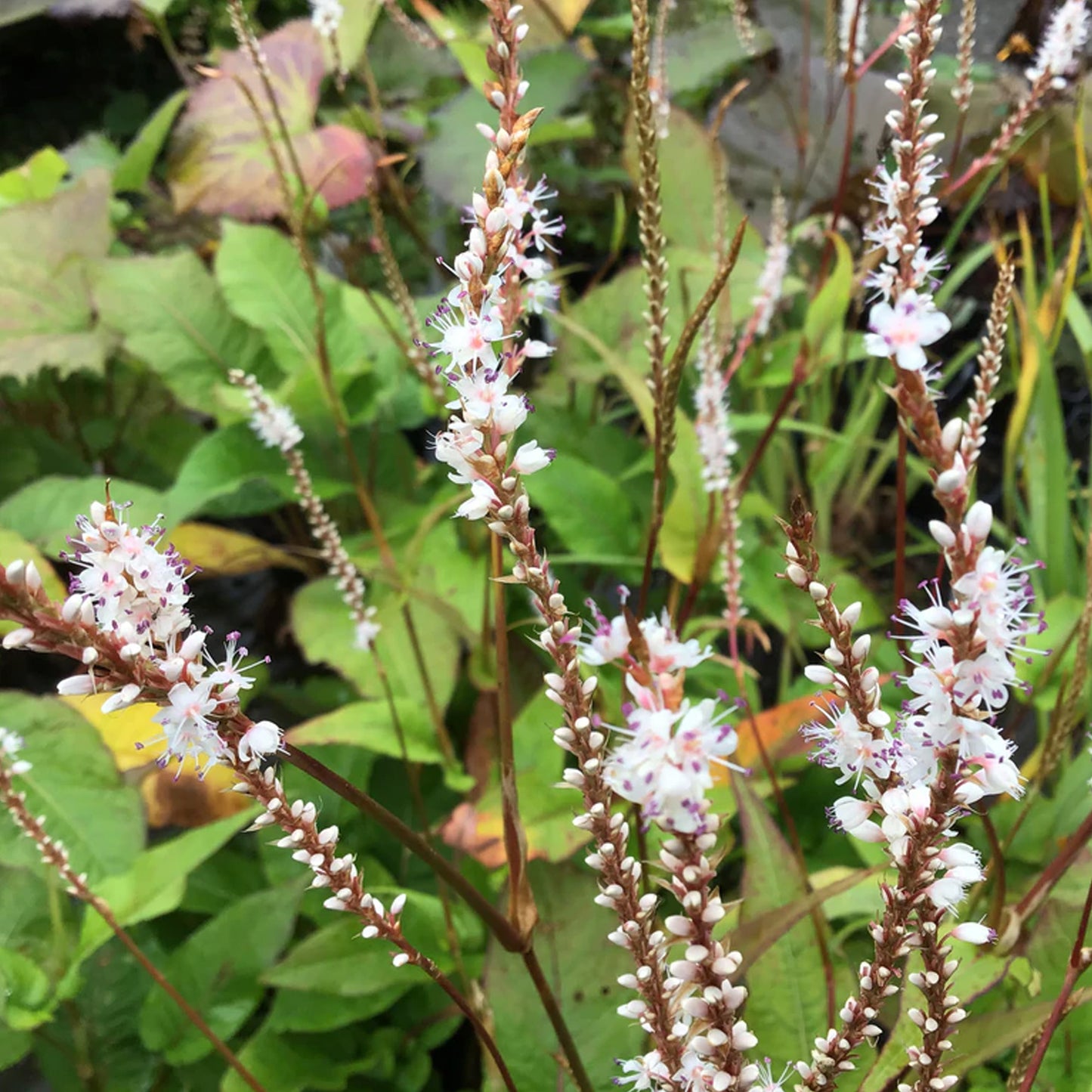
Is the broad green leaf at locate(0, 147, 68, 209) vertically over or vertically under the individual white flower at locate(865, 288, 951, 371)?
over

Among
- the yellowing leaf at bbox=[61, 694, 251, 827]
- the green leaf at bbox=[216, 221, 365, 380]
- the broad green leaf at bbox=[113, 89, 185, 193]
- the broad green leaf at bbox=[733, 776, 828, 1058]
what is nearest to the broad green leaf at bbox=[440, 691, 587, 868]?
the broad green leaf at bbox=[733, 776, 828, 1058]

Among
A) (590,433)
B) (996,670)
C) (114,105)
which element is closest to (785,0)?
(590,433)

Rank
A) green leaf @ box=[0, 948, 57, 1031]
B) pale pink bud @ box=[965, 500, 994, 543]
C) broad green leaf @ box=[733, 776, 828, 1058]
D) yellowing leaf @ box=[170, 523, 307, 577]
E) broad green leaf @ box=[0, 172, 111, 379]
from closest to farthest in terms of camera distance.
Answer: pale pink bud @ box=[965, 500, 994, 543] → broad green leaf @ box=[733, 776, 828, 1058] → green leaf @ box=[0, 948, 57, 1031] → yellowing leaf @ box=[170, 523, 307, 577] → broad green leaf @ box=[0, 172, 111, 379]

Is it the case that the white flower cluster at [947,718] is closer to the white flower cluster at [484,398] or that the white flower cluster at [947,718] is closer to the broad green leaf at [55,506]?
the white flower cluster at [484,398]

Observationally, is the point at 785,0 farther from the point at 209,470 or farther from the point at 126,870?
the point at 126,870

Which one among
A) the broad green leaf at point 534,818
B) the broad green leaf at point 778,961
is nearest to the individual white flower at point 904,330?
the broad green leaf at point 778,961

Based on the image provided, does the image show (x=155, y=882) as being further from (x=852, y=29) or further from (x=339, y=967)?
(x=852, y=29)

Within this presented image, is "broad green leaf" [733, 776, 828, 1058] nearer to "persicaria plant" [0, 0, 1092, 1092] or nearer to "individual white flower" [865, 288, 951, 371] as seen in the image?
"persicaria plant" [0, 0, 1092, 1092]

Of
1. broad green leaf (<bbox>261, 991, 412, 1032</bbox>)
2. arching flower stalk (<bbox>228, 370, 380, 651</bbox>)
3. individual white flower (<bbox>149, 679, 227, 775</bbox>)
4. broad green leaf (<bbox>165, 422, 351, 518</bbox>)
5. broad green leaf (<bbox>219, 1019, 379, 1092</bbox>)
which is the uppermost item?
individual white flower (<bbox>149, 679, 227, 775</bbox>)
